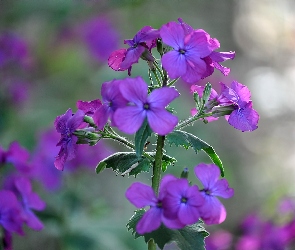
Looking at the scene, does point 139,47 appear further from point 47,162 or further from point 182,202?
point 47,162

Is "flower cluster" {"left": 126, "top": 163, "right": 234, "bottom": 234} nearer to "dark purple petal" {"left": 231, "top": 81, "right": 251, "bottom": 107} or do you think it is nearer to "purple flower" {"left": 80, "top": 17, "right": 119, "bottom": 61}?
"dark purple petal" {"left": 231, "top": 81, "right": 251, "bottom": 107}

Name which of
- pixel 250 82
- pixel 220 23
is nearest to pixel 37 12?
pixel 250 82

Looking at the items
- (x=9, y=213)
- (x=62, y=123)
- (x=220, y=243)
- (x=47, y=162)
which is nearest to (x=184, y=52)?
(x=62, y=123)

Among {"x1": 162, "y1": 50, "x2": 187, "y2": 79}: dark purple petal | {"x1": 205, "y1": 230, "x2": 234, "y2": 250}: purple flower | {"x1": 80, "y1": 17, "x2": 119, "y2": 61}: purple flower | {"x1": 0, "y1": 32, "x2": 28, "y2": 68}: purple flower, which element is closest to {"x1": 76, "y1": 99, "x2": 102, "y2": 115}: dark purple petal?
{"x1": 162, "y1": 50, "x2": 187, "y2": 79}: dark purple petal

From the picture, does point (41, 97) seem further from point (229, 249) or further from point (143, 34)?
point (143, 34)

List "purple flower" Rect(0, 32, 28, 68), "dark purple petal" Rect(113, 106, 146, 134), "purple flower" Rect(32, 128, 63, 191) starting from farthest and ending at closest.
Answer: "purple flower" Rect(0, 32, 28, 68) → "purple flower" Rect(32, 128, 63, 191) → "dark purple petal" Rect(113, 106, 146, 134)
